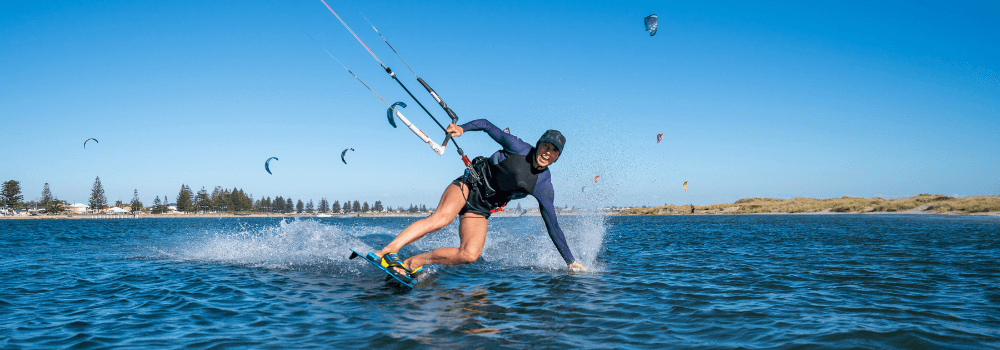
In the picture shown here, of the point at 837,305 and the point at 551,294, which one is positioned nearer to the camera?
the point at 837,305

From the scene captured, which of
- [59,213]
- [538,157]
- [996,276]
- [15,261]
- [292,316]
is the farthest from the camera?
[59,213]

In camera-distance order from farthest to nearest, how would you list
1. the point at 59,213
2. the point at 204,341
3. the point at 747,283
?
the point at 59,213 → the point at 747,283 → the point at 204,341

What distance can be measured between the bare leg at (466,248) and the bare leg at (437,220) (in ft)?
0.91

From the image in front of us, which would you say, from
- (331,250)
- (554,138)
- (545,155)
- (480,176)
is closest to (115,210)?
(331,250)

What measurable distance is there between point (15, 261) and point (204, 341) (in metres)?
11.1

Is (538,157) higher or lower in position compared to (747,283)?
higher

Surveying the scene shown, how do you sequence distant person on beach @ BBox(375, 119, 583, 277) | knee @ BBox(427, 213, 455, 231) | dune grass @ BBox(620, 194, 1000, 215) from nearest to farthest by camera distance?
distant person on beach @ BBox(375, 119, 583, 277), knee @ BBox(427, 213, 455, 231), dune grass @ BBox(620, 194, 1000, 215)

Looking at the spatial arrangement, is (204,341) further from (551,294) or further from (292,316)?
(551,294)

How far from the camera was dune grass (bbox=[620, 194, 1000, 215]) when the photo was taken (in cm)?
5622

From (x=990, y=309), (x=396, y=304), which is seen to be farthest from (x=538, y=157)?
(x=990, y=309)

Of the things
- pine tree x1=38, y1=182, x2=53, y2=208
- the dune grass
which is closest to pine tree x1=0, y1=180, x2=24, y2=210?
pine tree x1=38, y1=182, x2=53, y2=208

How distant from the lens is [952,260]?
33.5 feet

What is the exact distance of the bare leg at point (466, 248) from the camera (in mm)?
6754

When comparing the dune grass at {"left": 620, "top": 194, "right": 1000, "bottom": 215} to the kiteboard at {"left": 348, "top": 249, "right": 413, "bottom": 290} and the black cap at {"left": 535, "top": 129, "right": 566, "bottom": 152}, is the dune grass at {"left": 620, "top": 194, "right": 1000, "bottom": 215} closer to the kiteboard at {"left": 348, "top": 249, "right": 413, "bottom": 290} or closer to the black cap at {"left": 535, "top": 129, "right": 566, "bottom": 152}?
the black cap at {"left": 535, "top": 129, "right": 566, "bottom": 152}
